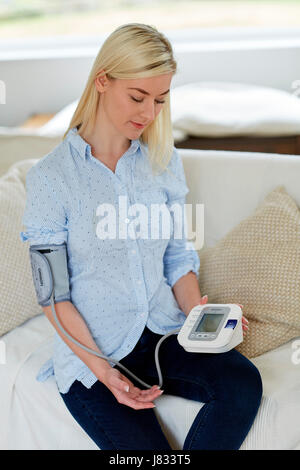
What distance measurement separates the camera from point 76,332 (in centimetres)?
137

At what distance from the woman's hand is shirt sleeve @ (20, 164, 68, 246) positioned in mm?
302

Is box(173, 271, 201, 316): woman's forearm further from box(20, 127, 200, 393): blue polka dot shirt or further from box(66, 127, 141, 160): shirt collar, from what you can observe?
box(66, 127, 141, 160): shirt collar

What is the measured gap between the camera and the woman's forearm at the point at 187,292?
1.53 meters

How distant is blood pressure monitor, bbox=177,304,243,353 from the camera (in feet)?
4.31

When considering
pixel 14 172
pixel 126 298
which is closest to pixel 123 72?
pixel 126 298

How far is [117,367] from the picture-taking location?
142cm

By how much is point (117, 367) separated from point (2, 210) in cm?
64

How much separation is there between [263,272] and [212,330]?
33cm

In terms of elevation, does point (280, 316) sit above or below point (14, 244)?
below

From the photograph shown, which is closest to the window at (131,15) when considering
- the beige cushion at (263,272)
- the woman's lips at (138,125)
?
the beige cushion at (263,272)

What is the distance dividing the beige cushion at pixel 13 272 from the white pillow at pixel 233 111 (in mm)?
1026

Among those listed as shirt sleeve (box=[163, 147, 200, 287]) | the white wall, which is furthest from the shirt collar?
the white wall

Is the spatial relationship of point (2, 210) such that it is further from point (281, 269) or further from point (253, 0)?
point (253, 0)

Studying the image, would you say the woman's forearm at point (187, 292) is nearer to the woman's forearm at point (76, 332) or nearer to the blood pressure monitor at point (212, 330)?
the blood pressure monitor at point (212, 330)
